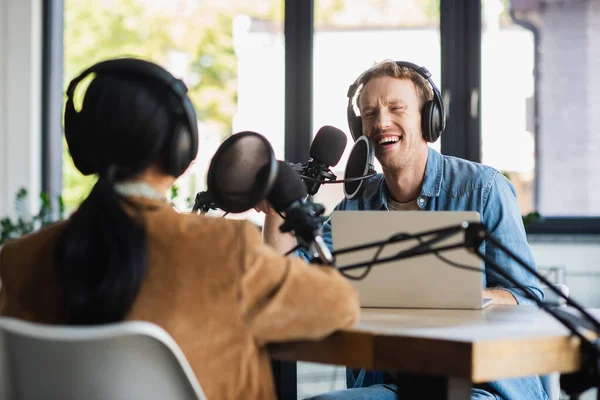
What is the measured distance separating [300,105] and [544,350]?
257cm

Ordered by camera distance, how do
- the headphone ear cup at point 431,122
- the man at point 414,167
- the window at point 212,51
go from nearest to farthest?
the man at point 414,167 → the headphone ear cup at point 431,122 → the window at point 212,51

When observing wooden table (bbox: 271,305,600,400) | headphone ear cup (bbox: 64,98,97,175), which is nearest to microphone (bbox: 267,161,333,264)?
wooden table (bbox: 271,305,600,400)

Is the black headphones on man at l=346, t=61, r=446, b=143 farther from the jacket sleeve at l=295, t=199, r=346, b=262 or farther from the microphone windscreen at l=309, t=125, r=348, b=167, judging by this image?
the microphone windscreen at l=309, t=125, r=348, b=167

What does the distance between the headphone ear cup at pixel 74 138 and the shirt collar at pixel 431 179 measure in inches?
40.0

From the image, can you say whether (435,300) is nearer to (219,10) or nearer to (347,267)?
(347,267)

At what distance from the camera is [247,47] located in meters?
3.66

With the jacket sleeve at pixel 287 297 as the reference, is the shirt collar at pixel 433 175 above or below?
above

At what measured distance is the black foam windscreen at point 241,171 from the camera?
1229 mm

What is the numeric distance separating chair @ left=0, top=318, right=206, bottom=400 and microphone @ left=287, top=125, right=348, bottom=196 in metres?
0.64

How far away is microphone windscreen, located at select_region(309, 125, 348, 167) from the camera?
5.33ft

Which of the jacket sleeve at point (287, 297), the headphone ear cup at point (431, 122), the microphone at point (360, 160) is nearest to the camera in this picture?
the jacket sleeve at point (287, 297)

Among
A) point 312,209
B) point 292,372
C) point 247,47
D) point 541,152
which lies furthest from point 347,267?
point 247,47

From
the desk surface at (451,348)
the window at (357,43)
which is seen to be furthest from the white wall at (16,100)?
the desk surface at (451,348)

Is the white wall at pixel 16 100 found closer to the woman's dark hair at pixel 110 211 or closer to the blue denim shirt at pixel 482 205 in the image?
the blue denim shirt at pixel 482 205
